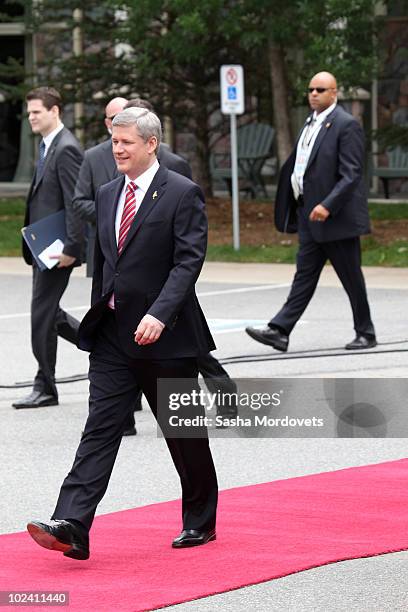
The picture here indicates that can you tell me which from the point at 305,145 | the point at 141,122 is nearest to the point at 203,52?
the point at 305,145

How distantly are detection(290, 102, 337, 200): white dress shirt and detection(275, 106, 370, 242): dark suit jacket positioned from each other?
1.6 inches

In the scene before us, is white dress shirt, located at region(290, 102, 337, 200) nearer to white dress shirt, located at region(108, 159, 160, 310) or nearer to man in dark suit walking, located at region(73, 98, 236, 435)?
man in dark suit walking, located at region(73, 98, 236, 435)

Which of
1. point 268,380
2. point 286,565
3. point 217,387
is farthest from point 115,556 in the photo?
point 268,380

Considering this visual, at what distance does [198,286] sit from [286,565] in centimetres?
1081

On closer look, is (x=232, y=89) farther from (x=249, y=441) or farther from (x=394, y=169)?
(x=249, y=441)

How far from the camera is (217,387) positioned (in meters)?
9.52

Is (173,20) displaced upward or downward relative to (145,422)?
upward

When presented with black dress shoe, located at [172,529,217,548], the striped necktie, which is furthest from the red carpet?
the striped necktie

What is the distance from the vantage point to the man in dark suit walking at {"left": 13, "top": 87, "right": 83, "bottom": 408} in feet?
33.1

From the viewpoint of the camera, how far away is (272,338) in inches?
482

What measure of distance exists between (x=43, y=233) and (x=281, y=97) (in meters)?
13.8

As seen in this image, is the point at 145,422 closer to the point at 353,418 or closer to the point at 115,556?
the point at 353,418

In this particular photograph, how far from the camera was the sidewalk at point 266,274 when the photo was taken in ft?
55.9

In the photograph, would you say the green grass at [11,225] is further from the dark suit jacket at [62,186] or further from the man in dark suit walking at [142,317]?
the man in dark suit walking at [142,317]
